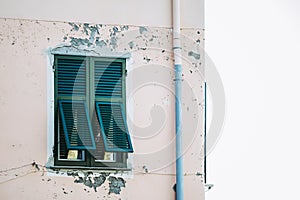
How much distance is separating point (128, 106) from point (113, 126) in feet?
0.58

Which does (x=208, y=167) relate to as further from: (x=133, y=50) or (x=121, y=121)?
(x=133, y=50)

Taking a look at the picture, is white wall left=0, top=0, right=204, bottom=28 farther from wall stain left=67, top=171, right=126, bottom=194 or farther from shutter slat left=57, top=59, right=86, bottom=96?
wall stain left=67, top=171, right=126, bottom=194

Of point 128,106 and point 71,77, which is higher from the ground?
Result: point 71,77

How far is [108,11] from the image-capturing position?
10.3 feet

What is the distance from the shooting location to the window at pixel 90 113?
9.78 feet

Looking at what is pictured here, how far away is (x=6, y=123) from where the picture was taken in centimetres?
291

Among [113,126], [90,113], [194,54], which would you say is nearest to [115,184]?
[113,126]

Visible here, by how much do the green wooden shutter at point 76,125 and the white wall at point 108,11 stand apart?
0.58 meters

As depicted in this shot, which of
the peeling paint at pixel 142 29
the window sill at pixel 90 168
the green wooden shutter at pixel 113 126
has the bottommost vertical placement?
the window sill at pixel 90 168

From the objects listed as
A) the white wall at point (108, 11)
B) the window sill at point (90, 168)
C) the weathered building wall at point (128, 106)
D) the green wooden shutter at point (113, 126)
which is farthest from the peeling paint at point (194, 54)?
the window sill at point (90, 168)

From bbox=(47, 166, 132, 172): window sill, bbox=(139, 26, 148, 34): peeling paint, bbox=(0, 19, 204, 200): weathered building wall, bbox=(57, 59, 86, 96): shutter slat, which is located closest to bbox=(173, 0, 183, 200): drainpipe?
bbox=(0, 19, 204, 200): weathered building wall

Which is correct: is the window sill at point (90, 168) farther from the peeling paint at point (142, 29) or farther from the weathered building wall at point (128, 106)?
the peeling paint at point (142, 29)

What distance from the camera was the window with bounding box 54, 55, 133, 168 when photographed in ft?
9.78

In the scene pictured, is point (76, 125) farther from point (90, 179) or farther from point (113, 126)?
point (90, 179)
